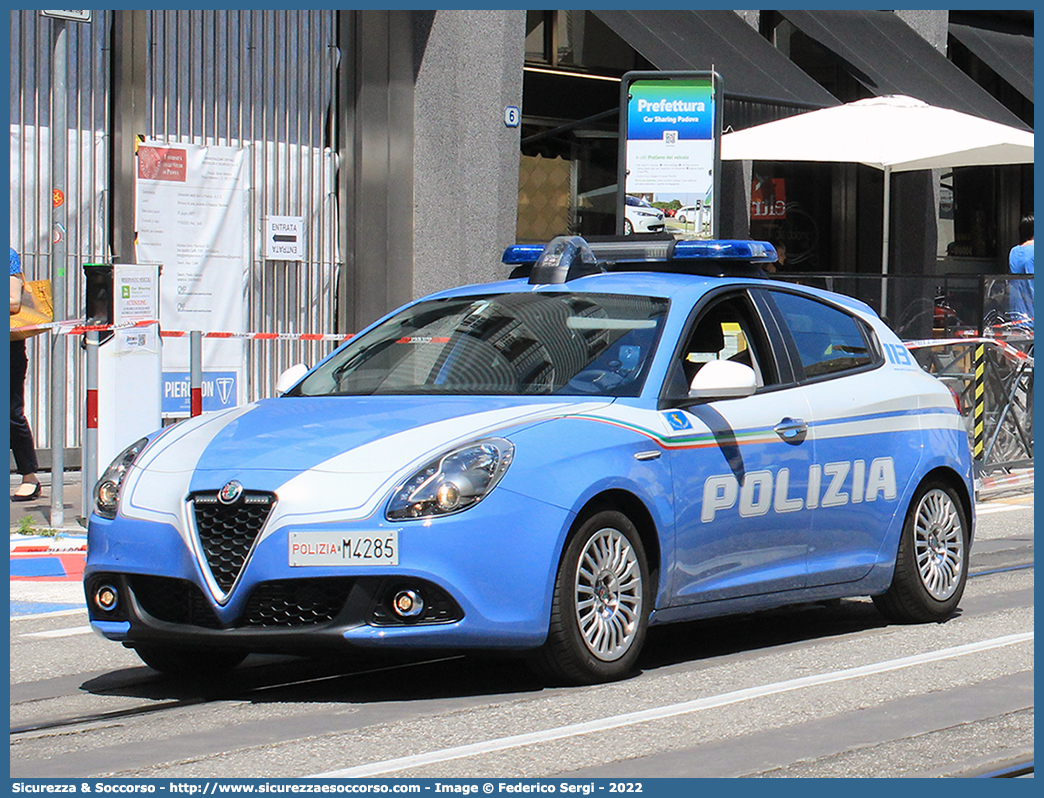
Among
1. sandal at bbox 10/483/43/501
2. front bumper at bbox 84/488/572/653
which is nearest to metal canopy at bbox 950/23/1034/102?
sandal at bbox 10/483/43/501

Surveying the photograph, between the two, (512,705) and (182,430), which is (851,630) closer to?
(512,705)

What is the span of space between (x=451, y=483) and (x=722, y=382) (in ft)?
4.45

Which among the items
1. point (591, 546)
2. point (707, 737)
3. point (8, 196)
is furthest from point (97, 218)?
point (707, 737)

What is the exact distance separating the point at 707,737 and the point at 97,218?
10516 millimetres

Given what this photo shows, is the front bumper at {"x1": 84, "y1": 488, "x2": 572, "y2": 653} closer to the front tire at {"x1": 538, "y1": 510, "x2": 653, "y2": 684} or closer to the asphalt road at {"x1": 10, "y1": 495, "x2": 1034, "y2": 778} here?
the front tire at {"x1": 538, "y1": 510, "x2": 653, "y2": 684}

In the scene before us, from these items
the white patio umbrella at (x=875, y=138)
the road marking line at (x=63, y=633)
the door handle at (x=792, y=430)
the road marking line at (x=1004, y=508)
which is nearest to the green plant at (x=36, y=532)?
the road marking line at (x=63, y=633)

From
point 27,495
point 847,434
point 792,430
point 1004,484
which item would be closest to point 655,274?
point 792,430

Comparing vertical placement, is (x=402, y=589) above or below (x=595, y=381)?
below

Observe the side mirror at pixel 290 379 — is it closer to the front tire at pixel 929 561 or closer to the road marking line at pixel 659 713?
the road marking line at pixel 659 713

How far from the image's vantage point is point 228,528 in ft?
19.6

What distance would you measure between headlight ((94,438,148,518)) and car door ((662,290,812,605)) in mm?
2068

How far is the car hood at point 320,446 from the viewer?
593cm

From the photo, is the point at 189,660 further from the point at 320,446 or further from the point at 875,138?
the point at 875,138

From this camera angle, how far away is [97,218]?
48.5 ft
